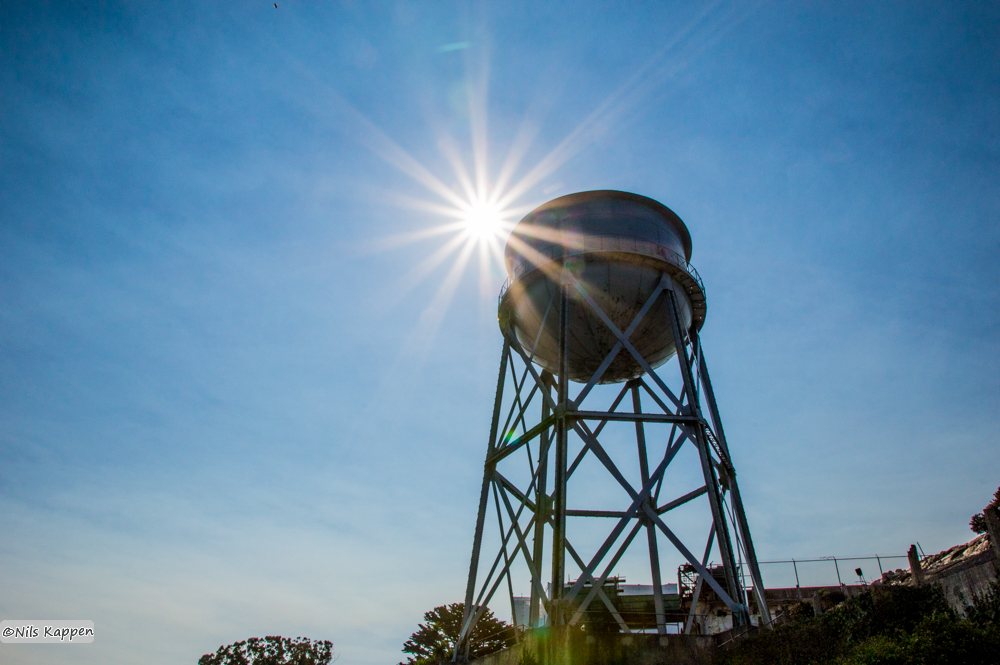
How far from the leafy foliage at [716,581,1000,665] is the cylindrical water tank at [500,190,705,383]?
7.22m

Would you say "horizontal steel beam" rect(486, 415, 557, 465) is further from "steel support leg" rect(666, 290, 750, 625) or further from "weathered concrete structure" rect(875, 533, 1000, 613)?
"weathered concrete structure" rect(875, 533, 1000, 613)

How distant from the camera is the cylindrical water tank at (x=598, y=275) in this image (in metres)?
15.1

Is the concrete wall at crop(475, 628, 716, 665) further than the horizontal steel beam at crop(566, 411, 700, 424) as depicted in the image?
No

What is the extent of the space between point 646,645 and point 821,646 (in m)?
3.31

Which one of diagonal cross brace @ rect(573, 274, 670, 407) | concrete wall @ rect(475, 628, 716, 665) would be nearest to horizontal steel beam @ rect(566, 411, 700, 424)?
diagonal cross brace @ rect(573, 274, 670, 407)

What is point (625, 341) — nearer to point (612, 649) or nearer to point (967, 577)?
point (612, 649)

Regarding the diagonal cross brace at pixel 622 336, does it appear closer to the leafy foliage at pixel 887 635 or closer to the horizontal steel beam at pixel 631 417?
the horizontal steel beam at pixel 631 417

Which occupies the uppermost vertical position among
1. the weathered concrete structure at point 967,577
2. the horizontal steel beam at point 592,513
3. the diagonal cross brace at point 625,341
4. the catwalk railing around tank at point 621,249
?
the catwalk railing around tank at point 621,249

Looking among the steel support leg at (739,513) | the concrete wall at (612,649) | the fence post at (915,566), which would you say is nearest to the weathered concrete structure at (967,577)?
the fence post at (915,566)

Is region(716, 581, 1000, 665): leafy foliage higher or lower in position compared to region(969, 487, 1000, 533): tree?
lower

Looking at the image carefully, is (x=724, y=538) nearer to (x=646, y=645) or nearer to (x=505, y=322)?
(x=646, y=645)

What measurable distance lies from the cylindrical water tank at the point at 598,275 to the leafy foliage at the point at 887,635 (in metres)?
7.22

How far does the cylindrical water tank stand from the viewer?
15125mm

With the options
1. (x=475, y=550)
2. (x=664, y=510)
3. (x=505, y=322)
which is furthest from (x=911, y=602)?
(x=505, y=322)
